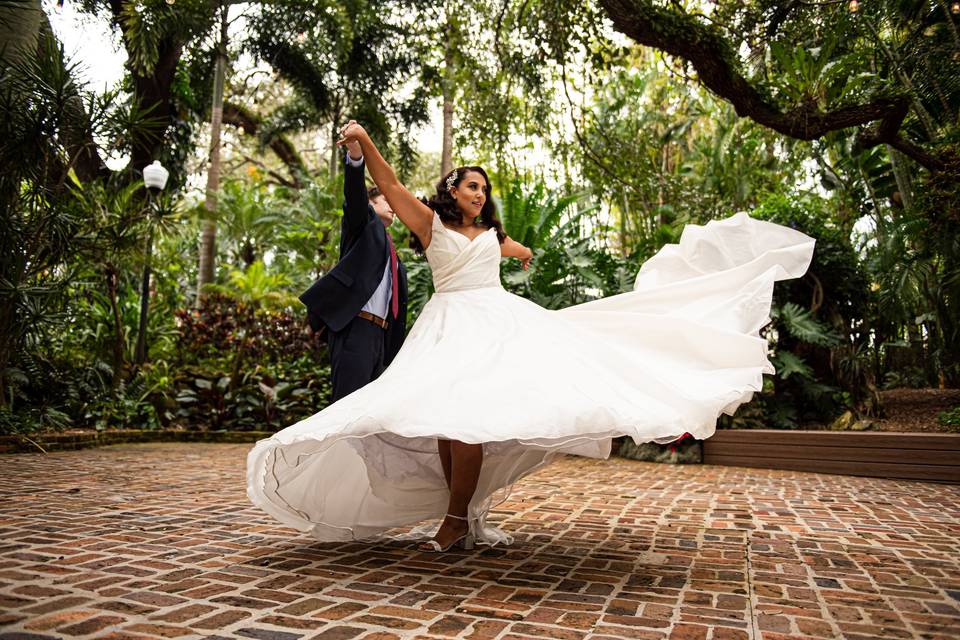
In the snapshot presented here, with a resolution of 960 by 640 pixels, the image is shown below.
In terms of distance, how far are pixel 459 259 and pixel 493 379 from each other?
0.93 metres

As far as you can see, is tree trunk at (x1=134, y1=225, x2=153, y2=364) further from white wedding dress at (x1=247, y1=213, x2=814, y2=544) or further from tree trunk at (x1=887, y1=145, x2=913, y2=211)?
tree trunk at (x1=887, y1=145, x2=913, y2=211)

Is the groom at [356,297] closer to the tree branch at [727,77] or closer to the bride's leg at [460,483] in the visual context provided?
the bride's leg at [460,483]

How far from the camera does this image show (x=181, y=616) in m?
2.17

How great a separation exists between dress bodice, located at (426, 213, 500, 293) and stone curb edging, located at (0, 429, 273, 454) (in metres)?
6.53

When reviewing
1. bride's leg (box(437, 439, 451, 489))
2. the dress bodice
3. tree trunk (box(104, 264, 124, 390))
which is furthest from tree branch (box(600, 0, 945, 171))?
tree trunk (box(104, 264, 124, 390))

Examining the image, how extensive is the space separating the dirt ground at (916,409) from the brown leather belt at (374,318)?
6.91m

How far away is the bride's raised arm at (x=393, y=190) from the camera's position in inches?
123

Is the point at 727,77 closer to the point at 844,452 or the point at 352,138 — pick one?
the point at 844,452

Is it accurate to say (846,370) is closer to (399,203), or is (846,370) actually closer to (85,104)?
(399,203)

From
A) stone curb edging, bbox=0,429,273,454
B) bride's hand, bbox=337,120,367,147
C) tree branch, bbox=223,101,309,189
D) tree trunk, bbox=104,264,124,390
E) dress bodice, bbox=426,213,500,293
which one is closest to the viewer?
bride's hand, bbox=337,120,367,147

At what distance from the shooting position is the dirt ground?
311 inches

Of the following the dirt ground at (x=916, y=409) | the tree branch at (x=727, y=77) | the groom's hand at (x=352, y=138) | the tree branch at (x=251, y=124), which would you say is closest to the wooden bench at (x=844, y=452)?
the dirt ground at (x=916, y=409)

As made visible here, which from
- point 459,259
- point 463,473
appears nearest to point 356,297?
point 459,259

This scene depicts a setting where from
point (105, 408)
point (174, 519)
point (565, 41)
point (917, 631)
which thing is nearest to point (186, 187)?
point (105, 408)
